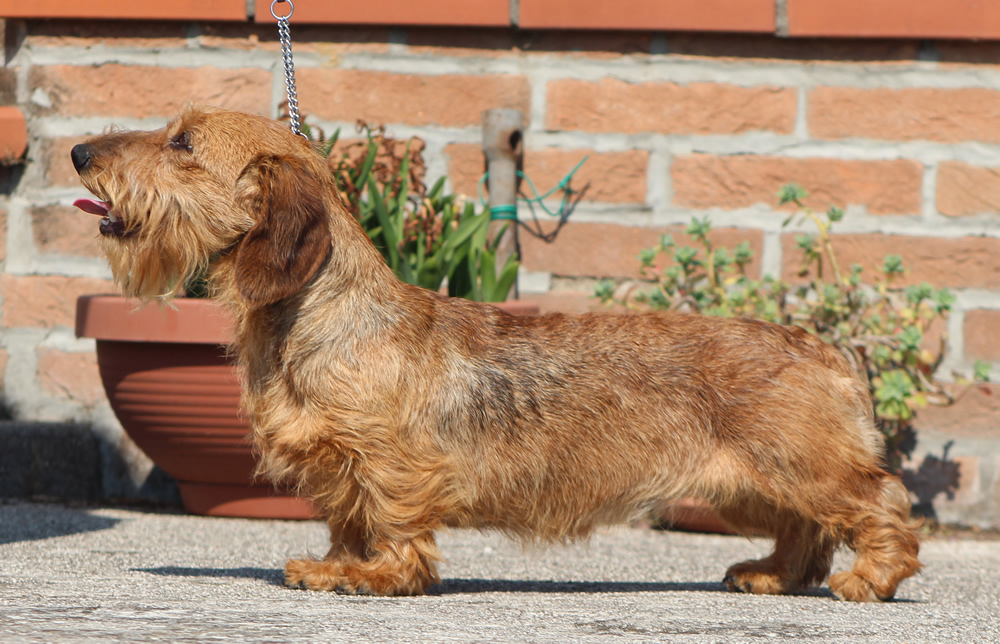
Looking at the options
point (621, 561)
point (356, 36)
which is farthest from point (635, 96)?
point (621, 561)

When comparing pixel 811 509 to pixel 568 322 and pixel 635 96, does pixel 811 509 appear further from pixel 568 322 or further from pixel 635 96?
pixel 635 96

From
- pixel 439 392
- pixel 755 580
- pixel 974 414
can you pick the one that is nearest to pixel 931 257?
pixel 974 414

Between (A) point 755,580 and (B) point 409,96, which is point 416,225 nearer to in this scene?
(B) point 409,96

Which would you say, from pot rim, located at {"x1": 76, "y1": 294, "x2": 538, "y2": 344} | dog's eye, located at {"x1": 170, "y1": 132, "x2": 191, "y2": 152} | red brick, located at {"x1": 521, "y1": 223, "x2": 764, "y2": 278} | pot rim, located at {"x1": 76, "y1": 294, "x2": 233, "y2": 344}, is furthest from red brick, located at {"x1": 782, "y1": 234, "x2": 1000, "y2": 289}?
dog's eye, located at {"x1": 170, "y1": 132, "x2": 191, "y2": 152}

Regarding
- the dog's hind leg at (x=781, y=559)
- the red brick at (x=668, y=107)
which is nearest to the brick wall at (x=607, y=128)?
the red brick at (x=668, y=107)

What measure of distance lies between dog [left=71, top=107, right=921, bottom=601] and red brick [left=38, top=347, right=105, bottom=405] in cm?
212

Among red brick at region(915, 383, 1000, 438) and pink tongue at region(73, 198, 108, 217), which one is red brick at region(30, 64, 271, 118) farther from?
red brick at region(915, 383, 1000, 438)

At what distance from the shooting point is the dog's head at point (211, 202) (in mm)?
2971

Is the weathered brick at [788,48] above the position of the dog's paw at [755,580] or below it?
above

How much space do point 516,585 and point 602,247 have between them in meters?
1.99

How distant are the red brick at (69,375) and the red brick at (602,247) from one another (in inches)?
78.6

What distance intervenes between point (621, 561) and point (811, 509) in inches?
41.5

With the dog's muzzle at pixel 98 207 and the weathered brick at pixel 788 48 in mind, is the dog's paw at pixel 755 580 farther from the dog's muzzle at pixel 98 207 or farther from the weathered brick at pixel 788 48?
the weathered brick at pixel 788 48

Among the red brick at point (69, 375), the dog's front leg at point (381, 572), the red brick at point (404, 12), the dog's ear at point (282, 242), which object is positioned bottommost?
the dog's front leg at point (381, 572)
